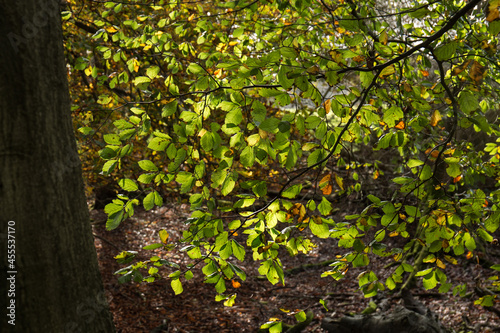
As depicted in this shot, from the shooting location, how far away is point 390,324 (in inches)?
191

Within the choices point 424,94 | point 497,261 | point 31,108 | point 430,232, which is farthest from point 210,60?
point 497,261

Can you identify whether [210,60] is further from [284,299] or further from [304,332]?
[284,299]

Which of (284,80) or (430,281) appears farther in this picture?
(430,281)

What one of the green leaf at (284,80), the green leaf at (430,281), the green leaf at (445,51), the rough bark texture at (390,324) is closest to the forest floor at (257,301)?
the rough bark texture at (390,324)

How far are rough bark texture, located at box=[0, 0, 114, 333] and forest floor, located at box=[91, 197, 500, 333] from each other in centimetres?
330

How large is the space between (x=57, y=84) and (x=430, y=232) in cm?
197

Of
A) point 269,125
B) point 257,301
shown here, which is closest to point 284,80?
point 269,125

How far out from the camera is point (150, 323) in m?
5.74

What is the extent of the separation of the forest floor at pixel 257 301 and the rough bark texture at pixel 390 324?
457mm

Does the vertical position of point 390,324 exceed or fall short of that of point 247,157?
it falls short

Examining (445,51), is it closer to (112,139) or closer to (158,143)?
Answer: (158,143)

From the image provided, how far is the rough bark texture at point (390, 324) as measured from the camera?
469cm

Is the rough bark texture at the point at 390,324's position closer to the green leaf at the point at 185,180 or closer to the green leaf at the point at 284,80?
the green leaf at the point at 185,180

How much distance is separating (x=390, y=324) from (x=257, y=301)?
2.66 m
